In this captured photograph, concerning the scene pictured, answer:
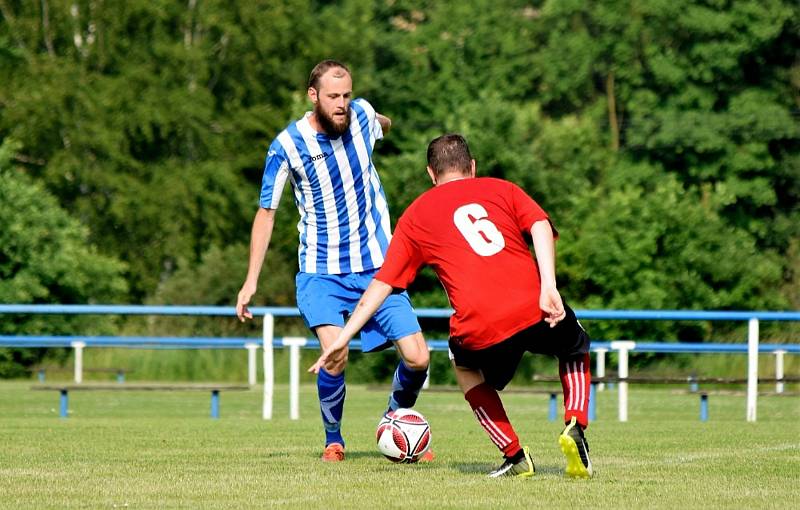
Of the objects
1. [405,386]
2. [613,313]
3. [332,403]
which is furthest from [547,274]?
[613,313]

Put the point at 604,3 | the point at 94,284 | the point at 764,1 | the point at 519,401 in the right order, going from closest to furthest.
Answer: the point at 519,401
the point at 94,284
the point at 764,1
the point at 604,3

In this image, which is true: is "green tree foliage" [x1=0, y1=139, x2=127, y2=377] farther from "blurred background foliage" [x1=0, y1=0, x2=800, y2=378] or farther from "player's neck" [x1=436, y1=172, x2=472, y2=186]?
"player's neck" [x1=436, y1=172, x2=472, y2=186]

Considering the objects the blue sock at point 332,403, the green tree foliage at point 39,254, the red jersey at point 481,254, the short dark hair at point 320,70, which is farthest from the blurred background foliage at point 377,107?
the red jersey at point 481,254

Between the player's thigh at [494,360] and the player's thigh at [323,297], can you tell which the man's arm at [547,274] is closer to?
the player's thigh at [494,360]

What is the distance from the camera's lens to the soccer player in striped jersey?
29.3ft

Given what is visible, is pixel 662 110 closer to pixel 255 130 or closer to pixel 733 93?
pixel 733 93

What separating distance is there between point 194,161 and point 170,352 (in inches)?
702

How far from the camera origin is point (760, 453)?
9.48m

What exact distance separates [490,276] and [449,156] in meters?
0.68

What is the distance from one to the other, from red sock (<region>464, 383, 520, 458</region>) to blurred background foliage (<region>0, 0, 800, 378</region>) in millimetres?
29716

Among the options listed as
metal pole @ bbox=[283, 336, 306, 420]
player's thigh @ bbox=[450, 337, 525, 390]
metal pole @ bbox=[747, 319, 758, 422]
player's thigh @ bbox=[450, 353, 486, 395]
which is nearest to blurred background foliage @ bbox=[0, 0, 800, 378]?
metal pole @ bbox=[283, 336, 306, 420]

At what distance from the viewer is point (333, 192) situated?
360 inches

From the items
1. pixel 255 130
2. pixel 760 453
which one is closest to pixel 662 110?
pixel 255 130

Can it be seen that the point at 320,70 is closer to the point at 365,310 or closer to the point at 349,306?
the point at 349,306
